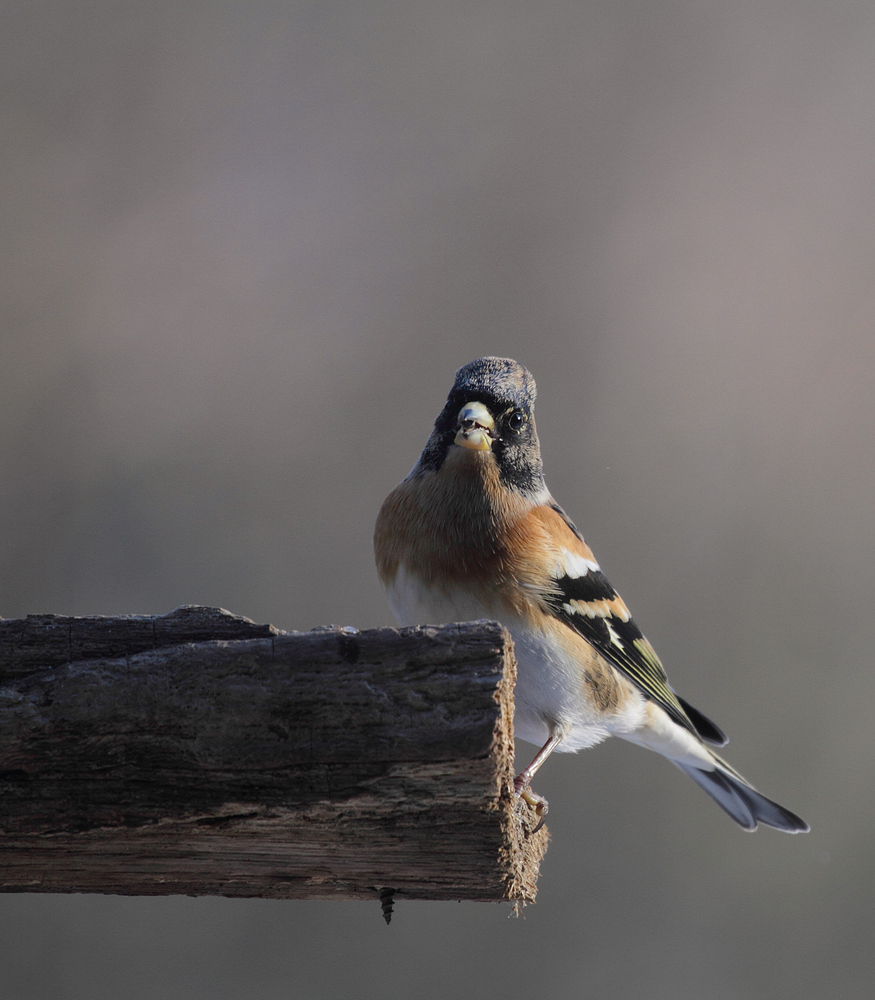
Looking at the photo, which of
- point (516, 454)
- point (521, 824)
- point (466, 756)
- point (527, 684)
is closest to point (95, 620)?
point (466, 756)

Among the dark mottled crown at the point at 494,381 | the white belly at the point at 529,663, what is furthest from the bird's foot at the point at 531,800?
the dark mottled crown at the point at 494,381

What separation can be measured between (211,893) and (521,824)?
1.53ft

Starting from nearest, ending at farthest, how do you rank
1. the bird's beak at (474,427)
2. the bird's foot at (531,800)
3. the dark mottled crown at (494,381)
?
the bird's foot at (531,800), the bird's beak at (474,427), the dark mottled crown at (494,381)

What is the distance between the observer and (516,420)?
76.1 inches

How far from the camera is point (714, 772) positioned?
262 centimetres

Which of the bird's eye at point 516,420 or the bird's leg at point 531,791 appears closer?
the bird's leg at point 531,791

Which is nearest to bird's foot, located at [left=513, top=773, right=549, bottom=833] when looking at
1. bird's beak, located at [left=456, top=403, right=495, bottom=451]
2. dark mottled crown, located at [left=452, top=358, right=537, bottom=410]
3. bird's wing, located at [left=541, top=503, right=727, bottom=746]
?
bird's wing, located at [left=541, top=503, right=727, bottom=746]

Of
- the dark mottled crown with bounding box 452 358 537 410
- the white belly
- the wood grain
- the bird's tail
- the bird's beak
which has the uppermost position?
the dark mottled crown with bounding box 452 358 537 410

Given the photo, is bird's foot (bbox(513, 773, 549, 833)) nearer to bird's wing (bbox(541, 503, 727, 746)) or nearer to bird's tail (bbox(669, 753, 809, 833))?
bird's wing (bbox(541, 503, 727, 746))

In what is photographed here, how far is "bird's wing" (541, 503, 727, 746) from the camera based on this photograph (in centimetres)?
189

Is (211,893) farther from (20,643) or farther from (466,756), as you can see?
(466,756)

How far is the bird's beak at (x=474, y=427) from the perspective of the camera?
67.8 inches

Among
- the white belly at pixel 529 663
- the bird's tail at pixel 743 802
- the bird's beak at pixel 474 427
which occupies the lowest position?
the bird's tail at pixel 743 802

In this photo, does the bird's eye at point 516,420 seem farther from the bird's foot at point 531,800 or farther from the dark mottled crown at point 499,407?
the bird's foot at point 531,800
